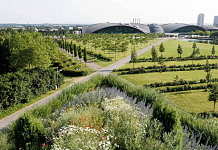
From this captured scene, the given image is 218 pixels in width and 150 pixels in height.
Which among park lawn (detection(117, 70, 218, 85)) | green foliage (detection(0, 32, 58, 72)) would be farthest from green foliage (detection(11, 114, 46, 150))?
green foliage (detection(0, 32, 58, 72))

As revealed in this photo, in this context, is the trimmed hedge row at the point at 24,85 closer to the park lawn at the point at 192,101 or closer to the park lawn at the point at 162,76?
the park lawn at the point at 162,76

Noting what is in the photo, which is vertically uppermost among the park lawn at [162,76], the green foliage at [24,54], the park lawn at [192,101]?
the green foliage at [24,54]

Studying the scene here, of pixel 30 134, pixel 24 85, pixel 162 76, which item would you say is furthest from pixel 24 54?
pixel 30 134

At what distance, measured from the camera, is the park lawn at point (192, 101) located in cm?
1875

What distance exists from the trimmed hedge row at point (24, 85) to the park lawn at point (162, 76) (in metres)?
9.91

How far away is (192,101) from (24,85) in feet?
51.2

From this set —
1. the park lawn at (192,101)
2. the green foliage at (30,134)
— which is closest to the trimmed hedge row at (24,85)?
the green foliage at (30,134)

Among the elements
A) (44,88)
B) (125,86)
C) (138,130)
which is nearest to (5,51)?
(44,88)

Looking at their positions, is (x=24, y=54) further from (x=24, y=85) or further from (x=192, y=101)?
(x=192, y=101)

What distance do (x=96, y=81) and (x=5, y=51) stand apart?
21065mm

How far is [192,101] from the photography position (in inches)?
803

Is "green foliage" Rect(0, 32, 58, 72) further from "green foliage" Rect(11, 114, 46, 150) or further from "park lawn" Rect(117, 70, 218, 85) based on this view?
"green foliage" Rect(11, 114, 46, 150)

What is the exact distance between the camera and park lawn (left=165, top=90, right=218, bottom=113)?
1875 cm

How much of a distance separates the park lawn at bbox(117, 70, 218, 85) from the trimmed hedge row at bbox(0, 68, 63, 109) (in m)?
9.91
